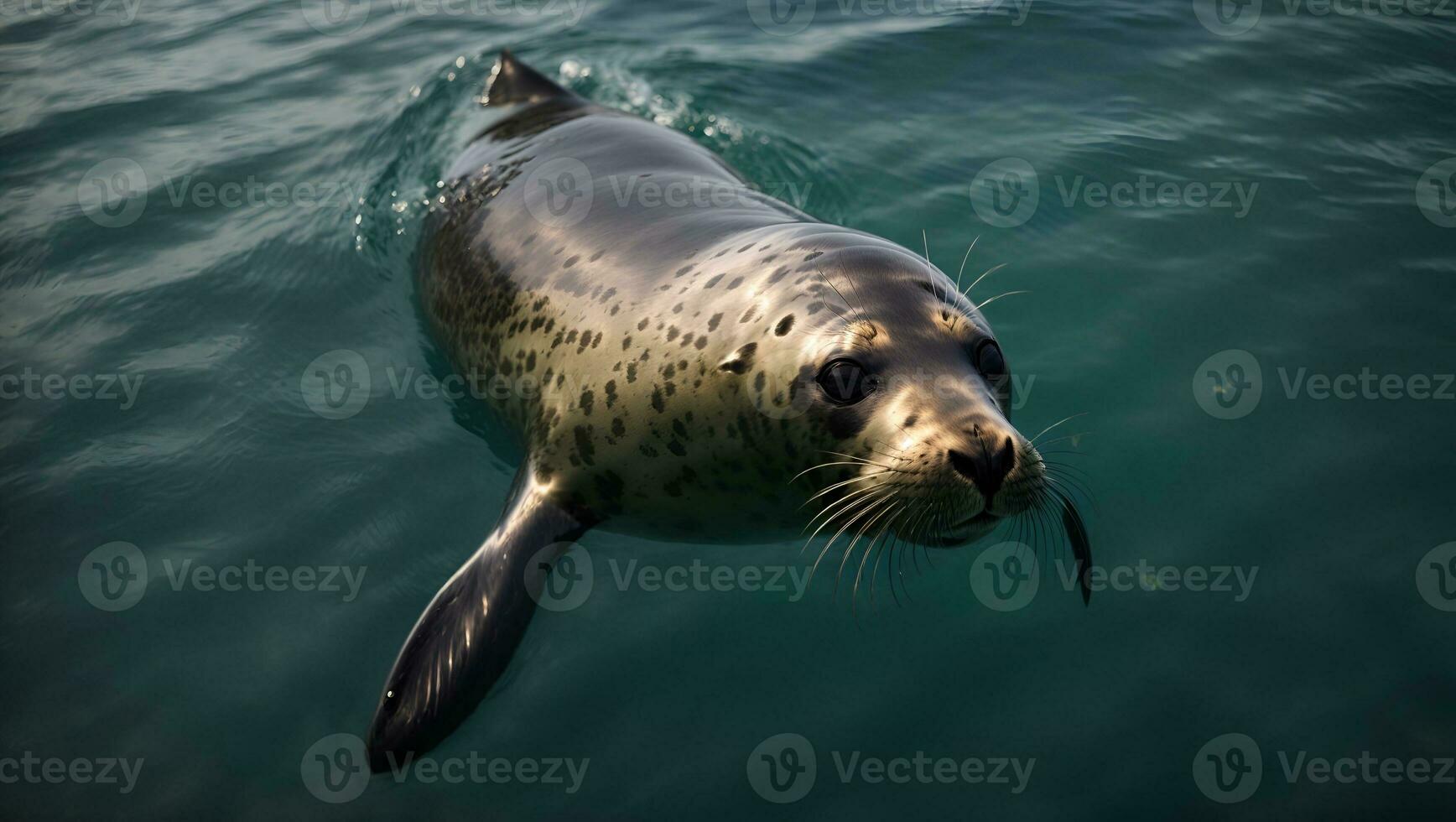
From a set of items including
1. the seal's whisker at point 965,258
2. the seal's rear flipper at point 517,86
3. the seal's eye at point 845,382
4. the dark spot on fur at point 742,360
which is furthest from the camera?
the seal's rear flipper at point 517,86

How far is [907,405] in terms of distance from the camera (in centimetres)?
317

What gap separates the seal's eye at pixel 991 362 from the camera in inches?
134

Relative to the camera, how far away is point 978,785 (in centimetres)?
343

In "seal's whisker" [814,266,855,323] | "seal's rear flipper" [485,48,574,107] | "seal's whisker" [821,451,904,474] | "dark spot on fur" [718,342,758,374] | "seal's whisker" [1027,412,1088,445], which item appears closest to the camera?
"seal's whisker" [821,451,904,474]

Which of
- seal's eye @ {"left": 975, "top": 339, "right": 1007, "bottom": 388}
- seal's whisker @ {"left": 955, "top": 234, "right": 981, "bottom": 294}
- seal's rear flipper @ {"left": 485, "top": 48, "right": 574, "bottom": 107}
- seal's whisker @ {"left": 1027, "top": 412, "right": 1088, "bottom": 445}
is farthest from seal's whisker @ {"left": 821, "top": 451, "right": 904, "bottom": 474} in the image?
seal's rear flipper @ {"left": 485, "top": 48, "right": 574, "bottom": 107}

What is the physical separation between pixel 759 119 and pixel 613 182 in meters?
2.88

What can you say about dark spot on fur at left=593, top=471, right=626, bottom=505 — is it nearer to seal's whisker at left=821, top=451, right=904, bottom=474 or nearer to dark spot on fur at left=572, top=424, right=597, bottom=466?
dark spot on fur at left=572, top=424, right=597, bottom=466

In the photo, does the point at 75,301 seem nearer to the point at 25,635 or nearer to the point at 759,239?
the point at 25,635

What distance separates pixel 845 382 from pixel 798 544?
3.76ft

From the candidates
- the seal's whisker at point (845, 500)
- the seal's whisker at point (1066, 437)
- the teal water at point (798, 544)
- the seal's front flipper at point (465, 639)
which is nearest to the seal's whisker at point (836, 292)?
the seal's whisker at point (845, 500)

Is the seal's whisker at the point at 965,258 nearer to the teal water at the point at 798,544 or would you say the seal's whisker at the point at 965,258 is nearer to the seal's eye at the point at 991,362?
the teal water at the point at 798,544

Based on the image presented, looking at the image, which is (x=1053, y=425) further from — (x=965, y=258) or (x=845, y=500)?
(x=845, y=500)

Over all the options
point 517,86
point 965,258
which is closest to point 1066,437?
point 965,258

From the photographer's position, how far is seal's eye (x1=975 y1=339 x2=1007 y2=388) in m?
3.42
